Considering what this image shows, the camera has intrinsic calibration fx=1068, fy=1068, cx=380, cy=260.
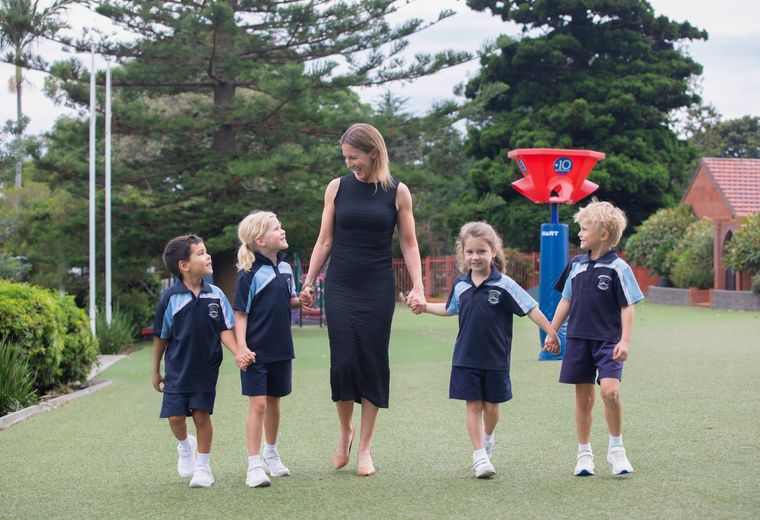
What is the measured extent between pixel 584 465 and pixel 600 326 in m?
0.72

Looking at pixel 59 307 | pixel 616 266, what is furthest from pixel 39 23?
pixel 616 266

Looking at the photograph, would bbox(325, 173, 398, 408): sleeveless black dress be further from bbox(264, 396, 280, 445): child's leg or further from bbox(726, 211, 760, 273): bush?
bbox(726, 211, 760, 273): bush

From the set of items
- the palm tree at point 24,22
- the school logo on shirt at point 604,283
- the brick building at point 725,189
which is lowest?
the school logo on shirt at point 604,283

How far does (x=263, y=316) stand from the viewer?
18.2 ft

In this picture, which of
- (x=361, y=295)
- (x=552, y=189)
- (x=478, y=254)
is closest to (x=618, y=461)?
(x=478, y=254)

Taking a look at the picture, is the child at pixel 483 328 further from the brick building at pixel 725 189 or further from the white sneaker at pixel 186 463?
the brick building at pixel 725 189

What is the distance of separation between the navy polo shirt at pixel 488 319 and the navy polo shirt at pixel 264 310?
93 cm

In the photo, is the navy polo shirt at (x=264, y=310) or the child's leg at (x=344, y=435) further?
the child's leg at (x=344, y=435)

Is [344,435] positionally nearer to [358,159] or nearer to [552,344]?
[552,344]

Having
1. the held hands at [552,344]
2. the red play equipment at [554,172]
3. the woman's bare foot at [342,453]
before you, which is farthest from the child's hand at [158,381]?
the red play equipment at [554,172]

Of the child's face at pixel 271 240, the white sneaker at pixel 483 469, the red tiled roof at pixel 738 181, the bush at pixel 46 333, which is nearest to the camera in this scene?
the white sneaker at pixel 483 469

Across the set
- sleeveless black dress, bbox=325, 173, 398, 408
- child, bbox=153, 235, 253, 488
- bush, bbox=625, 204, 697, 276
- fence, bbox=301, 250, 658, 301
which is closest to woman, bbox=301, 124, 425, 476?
sleeveless black dress, bbox=325, 173, 398, 408

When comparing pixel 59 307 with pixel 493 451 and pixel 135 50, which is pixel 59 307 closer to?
pixel 493 451

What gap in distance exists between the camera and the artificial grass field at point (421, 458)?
15.7 ft
